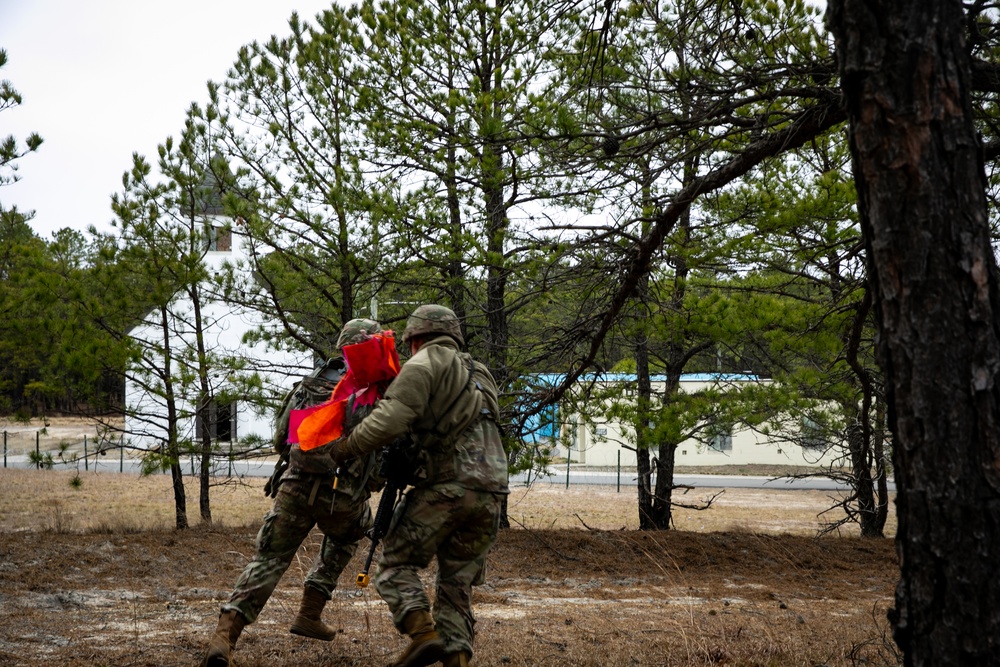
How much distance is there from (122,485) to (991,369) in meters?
20.1

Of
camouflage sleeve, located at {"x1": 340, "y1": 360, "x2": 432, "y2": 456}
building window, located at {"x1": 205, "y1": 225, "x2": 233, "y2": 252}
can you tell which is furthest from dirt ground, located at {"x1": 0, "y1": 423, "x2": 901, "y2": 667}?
building window, located at {"x1": 205, "y1": 225, "x2": 233, "y2": 252}

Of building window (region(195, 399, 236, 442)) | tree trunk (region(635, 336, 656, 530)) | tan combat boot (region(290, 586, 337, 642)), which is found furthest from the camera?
building window (region(195, 399, 236, 442))

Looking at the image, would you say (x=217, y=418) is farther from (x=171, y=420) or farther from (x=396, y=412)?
(x=396, y=412)

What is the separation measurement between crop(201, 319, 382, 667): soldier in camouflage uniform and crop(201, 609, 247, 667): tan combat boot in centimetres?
7

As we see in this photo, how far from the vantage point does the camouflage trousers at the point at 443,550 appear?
407cm

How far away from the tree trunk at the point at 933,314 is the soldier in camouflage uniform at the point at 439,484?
2065mm

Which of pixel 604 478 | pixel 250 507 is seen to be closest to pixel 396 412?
pixel 250 507

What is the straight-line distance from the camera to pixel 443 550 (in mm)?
4266

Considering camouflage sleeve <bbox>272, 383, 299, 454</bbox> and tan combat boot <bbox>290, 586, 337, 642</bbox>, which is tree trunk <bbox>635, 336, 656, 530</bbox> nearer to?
camouflage sleeve <bbox>272, 383, 299, 454</bbox>

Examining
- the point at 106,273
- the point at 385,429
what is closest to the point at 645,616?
the point at 385,429

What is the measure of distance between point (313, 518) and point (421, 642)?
44.4 inches

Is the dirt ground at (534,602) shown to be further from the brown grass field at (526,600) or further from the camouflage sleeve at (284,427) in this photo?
the camouflage sleeve at (284,427)

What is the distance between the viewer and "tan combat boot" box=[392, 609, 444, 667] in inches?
154

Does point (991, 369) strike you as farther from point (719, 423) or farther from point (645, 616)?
point (719, 423)
